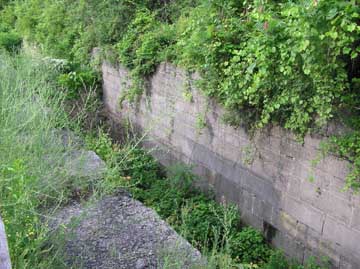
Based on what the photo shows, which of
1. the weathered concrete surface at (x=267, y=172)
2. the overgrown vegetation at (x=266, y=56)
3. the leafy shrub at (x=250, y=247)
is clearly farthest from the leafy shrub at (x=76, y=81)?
the leafy shrub at (x=250, y=247)

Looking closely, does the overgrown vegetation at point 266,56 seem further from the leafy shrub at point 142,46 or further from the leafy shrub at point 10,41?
the leafy shrub at point 10,41

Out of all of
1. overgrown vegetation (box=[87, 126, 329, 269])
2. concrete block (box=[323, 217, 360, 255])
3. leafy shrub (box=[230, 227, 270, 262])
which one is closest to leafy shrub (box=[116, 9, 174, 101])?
overgrown vegetation (box=[87, 126, 329, 269])

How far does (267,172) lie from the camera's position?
433cm

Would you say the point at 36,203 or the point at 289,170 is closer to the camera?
the point at 36,203

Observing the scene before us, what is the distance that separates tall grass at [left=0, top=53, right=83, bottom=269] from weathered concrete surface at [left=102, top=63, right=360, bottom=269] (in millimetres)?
1379

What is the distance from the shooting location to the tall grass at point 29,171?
3.14 m

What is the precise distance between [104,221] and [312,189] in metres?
1.92

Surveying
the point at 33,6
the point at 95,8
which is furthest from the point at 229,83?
the point at 33,6

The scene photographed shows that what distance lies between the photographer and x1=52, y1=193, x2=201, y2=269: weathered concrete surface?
376cm

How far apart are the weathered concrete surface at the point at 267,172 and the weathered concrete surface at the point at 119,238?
2.73 feet

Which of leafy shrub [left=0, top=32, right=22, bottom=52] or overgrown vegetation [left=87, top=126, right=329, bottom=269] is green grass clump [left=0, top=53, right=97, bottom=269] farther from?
leafy shrub [left=0, top=32, right=22, bottom=52]

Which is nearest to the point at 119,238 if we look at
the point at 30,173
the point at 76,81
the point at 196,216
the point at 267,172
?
the point at 196,216

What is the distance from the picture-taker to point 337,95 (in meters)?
3.22

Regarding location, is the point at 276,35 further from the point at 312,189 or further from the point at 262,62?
the point at 312,189
